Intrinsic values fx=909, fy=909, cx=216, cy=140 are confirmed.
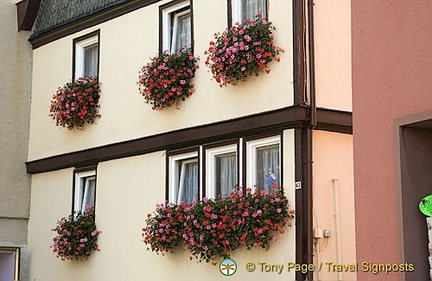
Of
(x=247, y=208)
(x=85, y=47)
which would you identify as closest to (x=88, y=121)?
(x=85, y=47)

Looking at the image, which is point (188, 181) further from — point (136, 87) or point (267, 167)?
point (136, 87)

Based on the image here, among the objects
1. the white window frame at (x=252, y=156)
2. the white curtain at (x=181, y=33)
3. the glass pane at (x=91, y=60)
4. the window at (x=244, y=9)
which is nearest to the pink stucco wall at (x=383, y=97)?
the white window frame at (x=252, y=156)

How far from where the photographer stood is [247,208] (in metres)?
12.3

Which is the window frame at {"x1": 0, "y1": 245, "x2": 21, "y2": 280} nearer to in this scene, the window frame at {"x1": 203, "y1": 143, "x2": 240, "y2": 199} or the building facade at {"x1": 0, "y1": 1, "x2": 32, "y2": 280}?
the building facade at {"x1": 0, "y1": 1, "x2": 32, "y2": 280}

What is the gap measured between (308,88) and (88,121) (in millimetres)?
5200

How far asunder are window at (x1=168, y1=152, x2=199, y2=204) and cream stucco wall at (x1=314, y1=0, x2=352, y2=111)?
2368 mm

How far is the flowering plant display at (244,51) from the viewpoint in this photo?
42.0ft

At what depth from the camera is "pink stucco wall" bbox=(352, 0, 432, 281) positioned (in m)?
8.39

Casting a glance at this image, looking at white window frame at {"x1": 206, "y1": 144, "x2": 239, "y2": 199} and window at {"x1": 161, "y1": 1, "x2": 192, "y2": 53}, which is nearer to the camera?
white window frame at {"x1": 206, "y1": 144, "x2": 239, "y2": 199}

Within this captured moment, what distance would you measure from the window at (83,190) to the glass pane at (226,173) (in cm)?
348

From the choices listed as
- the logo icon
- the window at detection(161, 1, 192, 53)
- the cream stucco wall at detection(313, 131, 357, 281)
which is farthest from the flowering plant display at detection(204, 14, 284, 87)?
the logo icon

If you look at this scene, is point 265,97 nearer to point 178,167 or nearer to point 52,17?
point 178,167

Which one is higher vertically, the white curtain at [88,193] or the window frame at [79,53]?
the window frame at [79,53]

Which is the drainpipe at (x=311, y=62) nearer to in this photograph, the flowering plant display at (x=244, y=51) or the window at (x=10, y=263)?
the flowering plant display at (x=244, y=51)
